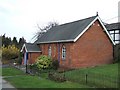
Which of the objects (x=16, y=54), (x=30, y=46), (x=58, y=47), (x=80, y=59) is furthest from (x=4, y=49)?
(x=80, y=59)

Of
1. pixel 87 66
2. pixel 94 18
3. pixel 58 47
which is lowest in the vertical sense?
pixel 87 66

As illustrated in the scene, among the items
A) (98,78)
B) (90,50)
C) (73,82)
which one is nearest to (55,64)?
(90,50)

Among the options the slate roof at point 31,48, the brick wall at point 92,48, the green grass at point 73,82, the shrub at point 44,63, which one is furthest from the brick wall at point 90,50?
the slate roof at point 31,48

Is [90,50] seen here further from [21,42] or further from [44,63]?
[21,42]

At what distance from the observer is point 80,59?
110 ft

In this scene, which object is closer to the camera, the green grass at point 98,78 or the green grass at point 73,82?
the green grass at point 98,78

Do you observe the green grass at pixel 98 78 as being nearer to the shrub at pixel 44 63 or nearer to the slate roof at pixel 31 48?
the shrub at pixel 44 63

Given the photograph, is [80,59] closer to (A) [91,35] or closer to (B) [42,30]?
(A) [91,35]

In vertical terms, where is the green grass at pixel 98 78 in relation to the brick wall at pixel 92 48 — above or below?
below

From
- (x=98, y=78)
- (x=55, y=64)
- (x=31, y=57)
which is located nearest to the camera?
(x=98, y=78)

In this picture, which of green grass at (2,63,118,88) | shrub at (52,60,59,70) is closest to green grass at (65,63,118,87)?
green grass at (2,63,118,88)

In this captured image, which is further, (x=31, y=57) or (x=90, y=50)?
(x=31, y=57)

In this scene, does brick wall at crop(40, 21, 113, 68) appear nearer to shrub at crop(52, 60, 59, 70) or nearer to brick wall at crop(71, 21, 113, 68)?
brick wall at crop(71, 21, 113, 68)

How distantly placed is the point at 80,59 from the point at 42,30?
39.7 metres
